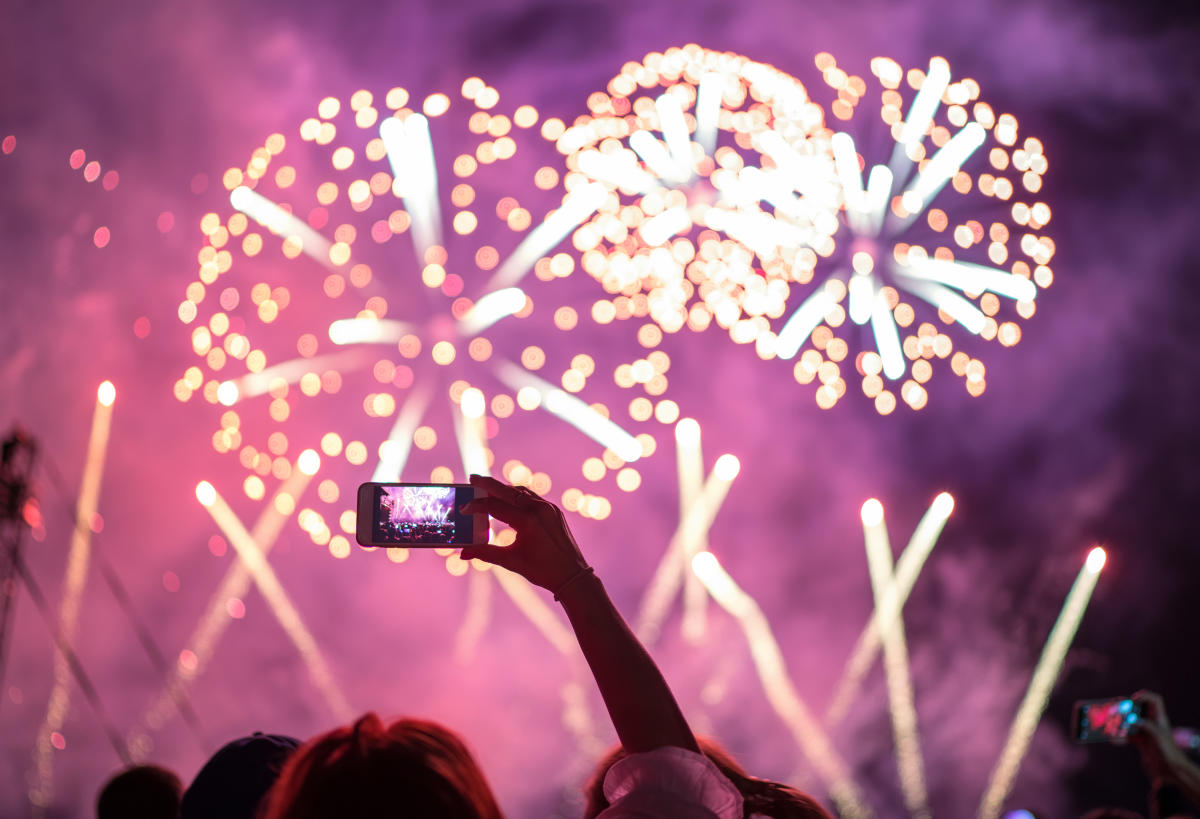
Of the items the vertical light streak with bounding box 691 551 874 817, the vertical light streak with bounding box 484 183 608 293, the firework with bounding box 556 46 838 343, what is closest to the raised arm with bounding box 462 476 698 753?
the firework with bounding box 556 46 838 343

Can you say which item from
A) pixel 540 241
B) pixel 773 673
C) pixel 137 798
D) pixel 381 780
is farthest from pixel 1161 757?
pixel 773 673

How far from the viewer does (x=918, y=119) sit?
9.58 meters

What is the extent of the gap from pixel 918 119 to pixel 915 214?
0.82 metres

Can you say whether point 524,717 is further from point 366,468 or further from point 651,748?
point 651,748

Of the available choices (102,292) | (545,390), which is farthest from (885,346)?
(102,292)

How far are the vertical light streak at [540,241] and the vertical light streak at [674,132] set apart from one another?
1.15 meters

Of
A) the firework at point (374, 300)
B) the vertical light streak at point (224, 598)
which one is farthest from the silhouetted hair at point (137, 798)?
the vertical light streak at point (224, 598)

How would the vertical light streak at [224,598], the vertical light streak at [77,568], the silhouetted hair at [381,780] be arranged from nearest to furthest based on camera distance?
the silhouetted hair at [381,780], the vertical light streak at [77,568], the vertical light streak at [224,598]

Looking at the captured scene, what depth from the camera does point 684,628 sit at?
11523 mm

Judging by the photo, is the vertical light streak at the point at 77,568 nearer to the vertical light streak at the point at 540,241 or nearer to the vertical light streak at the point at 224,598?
the vertical light streak at the point at 224,598

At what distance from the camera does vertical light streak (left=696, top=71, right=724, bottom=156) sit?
912 centimetres

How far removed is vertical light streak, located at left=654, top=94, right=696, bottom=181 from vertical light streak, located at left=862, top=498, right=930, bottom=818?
14.0ft

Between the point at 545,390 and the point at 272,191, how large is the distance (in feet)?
10.7

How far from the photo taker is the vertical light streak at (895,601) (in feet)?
36.6
